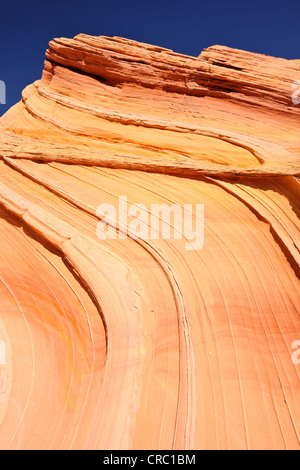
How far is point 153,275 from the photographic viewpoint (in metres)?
3.84

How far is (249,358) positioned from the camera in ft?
11.1

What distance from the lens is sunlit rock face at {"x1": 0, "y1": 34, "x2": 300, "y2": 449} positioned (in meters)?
2.82

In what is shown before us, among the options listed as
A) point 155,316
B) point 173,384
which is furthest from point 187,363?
point 155,316

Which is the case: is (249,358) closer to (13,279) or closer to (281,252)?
(281,252)

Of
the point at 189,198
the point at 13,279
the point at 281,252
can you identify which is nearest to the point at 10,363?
the point at 13,279

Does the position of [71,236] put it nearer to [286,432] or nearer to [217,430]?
[217,430]

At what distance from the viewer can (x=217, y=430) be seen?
2740 mm

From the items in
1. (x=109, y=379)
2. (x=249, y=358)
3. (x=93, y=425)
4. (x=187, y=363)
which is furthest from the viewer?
(x=249, y=358)

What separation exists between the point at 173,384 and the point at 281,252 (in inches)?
95.6

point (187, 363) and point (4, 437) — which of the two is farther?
point (187, 363)

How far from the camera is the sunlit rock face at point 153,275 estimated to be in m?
2.82

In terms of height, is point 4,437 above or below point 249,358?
below

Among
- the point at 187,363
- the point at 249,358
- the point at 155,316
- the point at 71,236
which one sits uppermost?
the point at 71,236

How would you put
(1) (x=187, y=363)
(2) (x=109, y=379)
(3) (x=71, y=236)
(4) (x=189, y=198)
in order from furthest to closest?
(4) (x=189, y=198) < (3) (x=71, y=236) < (1) (x=187, y=363) < (2) (x=109, y=379)
